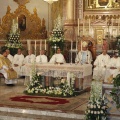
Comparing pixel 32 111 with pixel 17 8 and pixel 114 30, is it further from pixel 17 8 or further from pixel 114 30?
pixel 17 8

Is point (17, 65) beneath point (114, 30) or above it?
beneath

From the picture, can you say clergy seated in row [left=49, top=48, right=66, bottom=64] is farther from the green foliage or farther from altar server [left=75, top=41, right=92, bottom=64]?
the green foliage

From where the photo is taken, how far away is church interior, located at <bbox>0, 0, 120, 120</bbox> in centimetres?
905

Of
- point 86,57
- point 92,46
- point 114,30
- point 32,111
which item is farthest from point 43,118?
point 114,30

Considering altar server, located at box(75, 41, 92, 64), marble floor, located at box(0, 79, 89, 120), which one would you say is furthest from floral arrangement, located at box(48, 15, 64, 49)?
marble floor, located at box(0, 79, 89, 120)

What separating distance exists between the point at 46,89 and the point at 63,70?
848 millimetres

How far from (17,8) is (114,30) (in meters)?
5.87

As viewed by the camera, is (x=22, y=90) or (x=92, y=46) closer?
(x=22, y=90)

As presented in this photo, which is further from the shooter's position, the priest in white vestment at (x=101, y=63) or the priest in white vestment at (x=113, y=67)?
the priest in white vestment at (x=101, y=63)

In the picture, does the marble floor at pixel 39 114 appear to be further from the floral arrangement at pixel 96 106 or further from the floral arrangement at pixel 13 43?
the floral arrangement at pixel 13 43

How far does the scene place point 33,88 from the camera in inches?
485

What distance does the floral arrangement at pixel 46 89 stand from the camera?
Answer: 467 inches

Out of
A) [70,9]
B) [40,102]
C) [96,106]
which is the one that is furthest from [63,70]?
[70,9]

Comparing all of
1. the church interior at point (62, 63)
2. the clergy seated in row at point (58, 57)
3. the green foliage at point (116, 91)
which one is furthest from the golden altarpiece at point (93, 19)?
the green foliage at point (116, 91)
